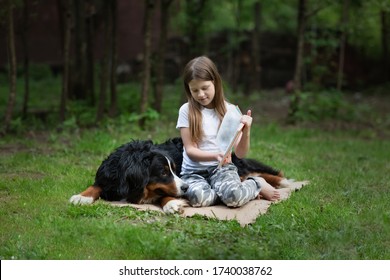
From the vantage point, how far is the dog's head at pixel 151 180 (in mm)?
6007

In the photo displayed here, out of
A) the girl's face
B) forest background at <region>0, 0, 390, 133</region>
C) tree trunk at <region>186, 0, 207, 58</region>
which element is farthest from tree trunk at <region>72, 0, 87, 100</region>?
the girl's face

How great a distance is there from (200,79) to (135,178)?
1.13 meters

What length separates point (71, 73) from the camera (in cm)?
1361

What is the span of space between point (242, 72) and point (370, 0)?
23.9 ft

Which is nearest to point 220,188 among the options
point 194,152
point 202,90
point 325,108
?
point 194,152

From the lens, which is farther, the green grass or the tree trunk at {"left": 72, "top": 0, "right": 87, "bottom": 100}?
the tree trunk at {"left": 72, "top": 0, "right": 87, "bottom": 100}

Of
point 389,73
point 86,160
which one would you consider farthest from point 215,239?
point 389,73

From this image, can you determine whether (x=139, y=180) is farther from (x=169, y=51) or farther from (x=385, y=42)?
(x=385, y=42)

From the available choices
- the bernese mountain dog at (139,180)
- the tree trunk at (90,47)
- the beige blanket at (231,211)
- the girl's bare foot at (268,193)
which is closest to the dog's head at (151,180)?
the bernese mountain dog at (139,180)

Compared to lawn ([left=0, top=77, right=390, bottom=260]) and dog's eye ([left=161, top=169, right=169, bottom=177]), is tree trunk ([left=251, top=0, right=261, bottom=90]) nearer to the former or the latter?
lawn ([left=0, top=77, right=390, bottom=260])

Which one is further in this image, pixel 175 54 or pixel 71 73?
pixel 175 54

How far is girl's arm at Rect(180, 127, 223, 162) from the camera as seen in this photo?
6.18m

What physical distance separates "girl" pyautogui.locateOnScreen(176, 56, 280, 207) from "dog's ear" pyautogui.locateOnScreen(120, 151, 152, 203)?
0.44 metres
